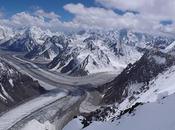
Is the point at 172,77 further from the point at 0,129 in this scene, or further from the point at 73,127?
the point at 0,129

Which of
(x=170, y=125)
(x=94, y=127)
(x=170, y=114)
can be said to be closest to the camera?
(x=170, y=125)

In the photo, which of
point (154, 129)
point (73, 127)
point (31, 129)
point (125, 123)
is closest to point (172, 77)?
point (73, 127)

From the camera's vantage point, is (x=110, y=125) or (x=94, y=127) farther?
(x=94, y=127)

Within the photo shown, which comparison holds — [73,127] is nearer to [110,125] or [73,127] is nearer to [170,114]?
[110,125]

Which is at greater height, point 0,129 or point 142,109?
point 142,109

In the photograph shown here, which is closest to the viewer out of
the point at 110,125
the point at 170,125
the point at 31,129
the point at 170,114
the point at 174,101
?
the point at 170,125

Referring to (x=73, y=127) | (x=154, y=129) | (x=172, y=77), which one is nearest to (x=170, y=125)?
(x=154, y=129)

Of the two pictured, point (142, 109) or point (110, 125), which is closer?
point (142, 109)

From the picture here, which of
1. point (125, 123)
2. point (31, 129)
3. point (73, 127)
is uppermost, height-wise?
point (125, 123)

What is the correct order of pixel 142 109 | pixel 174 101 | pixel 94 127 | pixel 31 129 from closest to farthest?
1. pixel 174 101
2. pixel 142 109
3. pixel 94 127
4. pixel 31 129
